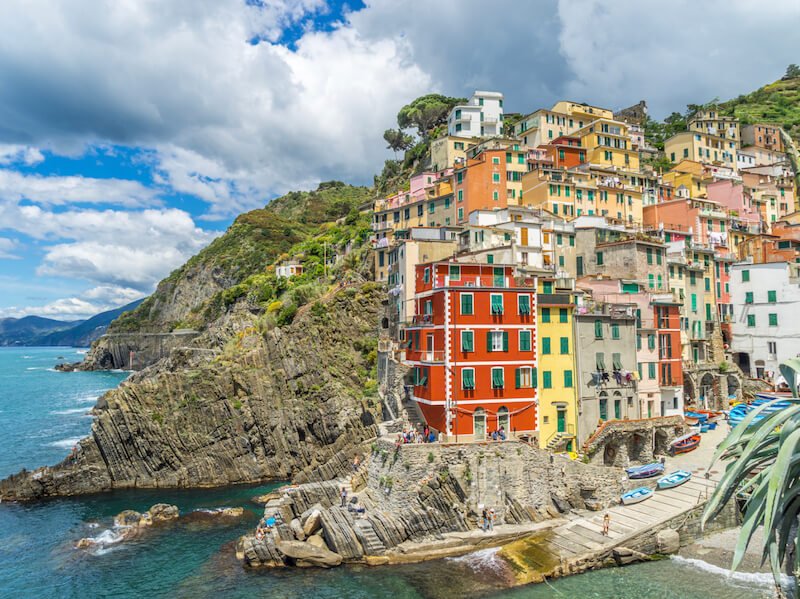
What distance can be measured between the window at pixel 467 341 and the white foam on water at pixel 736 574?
1715 cm

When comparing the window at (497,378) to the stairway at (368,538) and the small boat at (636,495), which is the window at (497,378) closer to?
the small boat at (636,495)

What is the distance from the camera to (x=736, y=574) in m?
31.8

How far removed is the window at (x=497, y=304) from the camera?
1610 inches

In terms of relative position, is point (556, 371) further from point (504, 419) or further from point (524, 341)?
point (504, 419)

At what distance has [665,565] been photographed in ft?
107

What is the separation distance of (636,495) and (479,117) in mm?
69218

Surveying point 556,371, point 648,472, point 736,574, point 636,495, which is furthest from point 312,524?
point 736,574

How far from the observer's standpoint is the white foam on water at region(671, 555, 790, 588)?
30.6 metres

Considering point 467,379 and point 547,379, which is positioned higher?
point 467,379

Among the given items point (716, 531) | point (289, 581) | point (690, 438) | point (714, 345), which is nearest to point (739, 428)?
point (289, 581)

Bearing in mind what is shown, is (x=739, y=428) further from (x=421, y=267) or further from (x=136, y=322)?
(x=136, y=322)

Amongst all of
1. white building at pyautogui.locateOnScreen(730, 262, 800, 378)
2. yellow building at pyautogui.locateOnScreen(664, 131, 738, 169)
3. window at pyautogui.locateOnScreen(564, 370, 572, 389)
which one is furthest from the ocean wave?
yellow building at pyautogui.locateOnScreen(664, 131, 738, 169)

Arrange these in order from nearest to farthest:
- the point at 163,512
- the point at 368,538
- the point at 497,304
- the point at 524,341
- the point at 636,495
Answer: the point at 368,538 < the point at 636,495 < the point at 497,304 < the point at 524,341 < the point at 163,512

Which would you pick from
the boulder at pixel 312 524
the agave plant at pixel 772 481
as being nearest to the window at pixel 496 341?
the boulder at pixel 312 524
